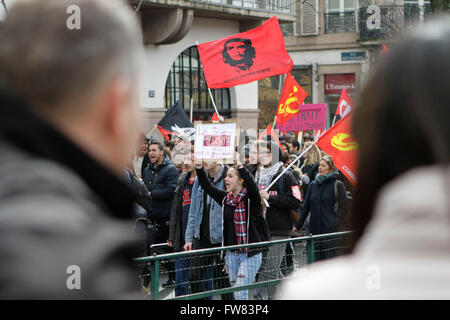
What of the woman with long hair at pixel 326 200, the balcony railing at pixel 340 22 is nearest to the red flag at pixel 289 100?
the woman with long hair at pixel 326 200

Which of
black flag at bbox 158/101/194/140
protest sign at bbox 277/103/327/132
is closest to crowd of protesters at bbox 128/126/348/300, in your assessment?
black flag at bbox 158/101/194/140

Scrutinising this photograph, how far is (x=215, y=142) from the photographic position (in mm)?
8688

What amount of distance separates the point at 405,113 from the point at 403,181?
0.11 metres

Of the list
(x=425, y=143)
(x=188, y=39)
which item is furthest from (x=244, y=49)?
(x=425, y=143)

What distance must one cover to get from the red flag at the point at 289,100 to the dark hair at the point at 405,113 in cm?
1168

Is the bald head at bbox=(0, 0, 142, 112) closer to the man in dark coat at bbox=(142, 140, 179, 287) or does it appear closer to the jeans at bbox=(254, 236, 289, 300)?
the jeans at bbox=(254, 236, 289, 300)

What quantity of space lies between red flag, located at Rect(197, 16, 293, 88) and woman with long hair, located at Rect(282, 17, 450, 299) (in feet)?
30.8

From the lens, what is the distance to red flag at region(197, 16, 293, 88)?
35.0 ft

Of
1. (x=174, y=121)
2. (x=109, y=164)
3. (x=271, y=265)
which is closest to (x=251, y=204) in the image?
(x=271, y=265)

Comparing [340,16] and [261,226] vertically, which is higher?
[340,16]

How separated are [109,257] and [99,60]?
1.27ft

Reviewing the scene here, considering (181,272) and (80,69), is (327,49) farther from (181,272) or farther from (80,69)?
(80,69)

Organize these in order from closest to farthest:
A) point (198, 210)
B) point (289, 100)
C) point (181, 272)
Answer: point (181, 272), point (198, 210), point (289, 100)

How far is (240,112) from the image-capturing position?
20.9 metres
